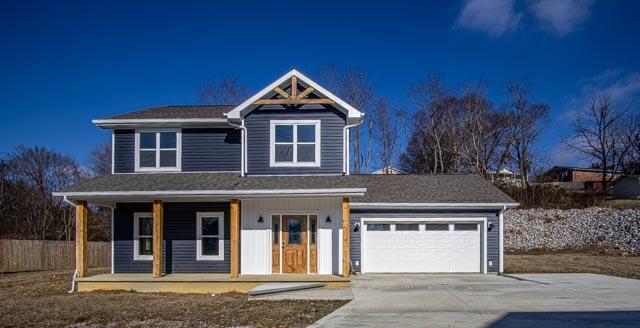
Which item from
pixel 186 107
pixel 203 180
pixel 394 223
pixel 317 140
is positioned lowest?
pixel 394 223

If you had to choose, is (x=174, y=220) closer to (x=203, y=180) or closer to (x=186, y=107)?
(x=203, y=180)

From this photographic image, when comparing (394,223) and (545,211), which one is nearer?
(394,223)

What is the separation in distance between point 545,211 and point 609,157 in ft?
51.2

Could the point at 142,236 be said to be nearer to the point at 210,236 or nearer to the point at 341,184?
the point at 210,236

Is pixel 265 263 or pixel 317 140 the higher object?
pixel 317 140

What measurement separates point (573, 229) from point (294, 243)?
68.8 ft

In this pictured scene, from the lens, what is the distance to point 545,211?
109ft

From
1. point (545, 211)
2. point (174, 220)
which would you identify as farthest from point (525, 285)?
point (545, 211)

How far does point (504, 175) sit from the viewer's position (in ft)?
143

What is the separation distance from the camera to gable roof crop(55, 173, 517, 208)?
15.3 meters

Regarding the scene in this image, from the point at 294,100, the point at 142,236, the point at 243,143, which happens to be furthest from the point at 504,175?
the point at 142,236

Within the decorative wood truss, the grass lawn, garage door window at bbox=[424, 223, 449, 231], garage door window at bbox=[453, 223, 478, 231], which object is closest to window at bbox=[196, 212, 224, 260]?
the decorative wood truss

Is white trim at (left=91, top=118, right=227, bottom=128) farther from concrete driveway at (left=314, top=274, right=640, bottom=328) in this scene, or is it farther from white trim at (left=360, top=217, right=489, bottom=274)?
concrete driveway at (left=314, top=274, right=640, bottom=328)

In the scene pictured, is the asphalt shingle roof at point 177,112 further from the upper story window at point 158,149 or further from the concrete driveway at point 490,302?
the concrete driveway at point 490,302
